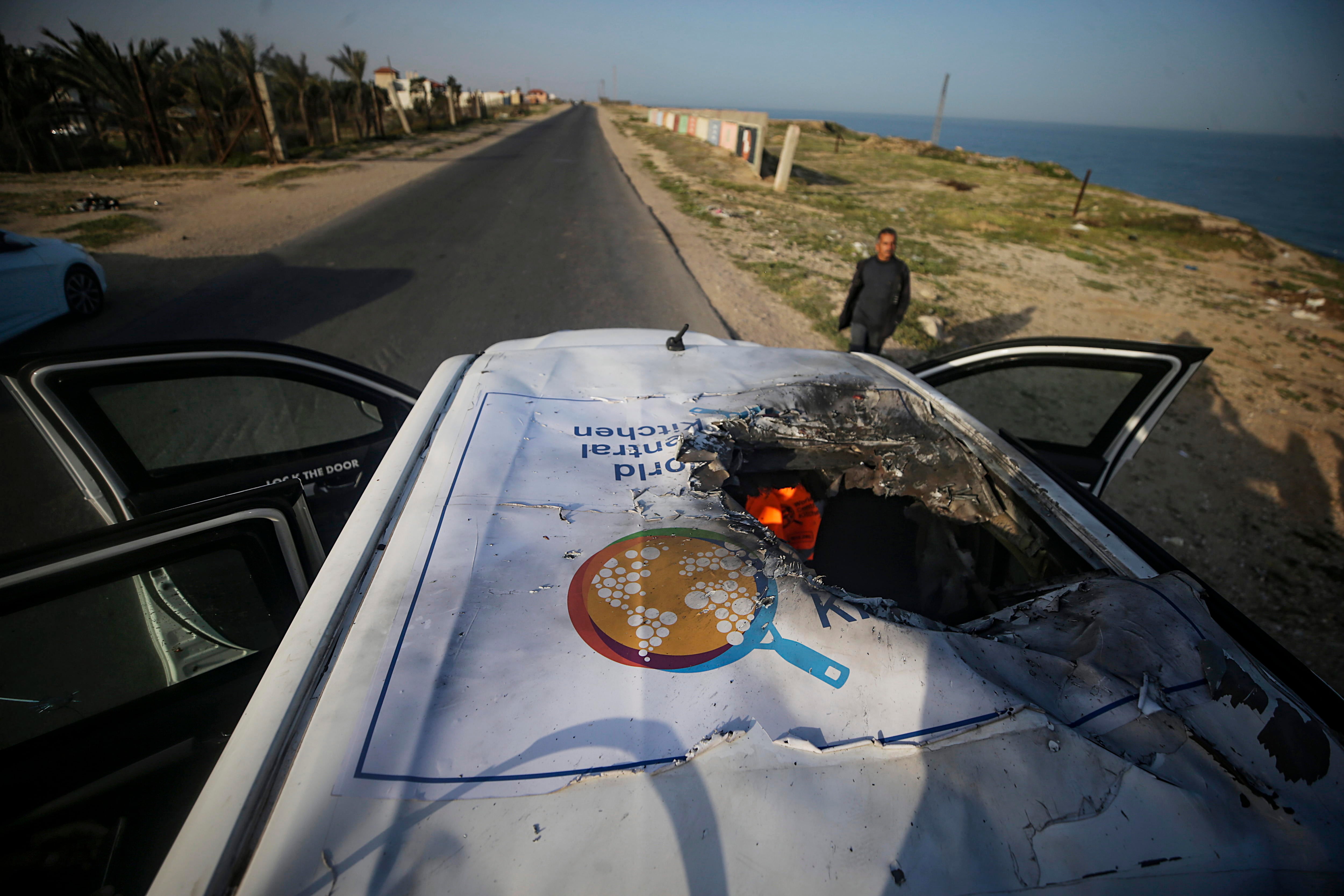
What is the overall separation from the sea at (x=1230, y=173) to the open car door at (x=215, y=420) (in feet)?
25.5

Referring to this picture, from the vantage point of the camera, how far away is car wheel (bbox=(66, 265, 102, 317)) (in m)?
6.16

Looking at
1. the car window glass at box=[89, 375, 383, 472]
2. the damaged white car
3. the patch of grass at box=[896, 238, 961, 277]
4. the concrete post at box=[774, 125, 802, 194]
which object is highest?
the concrete post at box=[774, 125, 802, 194]

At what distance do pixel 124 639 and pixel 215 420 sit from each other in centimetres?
189

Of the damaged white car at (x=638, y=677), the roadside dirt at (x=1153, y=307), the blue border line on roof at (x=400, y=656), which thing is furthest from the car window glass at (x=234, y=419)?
the roadside dirt at (x=1153, y=307)

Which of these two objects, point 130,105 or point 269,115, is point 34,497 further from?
point 130,105

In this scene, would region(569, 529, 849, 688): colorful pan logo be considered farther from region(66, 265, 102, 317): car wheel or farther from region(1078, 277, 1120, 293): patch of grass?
region(1078, 277, 1120, 293): patch of grass

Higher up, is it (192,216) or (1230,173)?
(1230,173)

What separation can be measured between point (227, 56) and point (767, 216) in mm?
20101

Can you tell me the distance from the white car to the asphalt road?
0.65m

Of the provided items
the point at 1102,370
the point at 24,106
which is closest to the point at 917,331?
the point at 1102,370

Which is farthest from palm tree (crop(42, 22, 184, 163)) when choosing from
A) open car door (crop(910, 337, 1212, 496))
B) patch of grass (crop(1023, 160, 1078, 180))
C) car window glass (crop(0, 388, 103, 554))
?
patch of grass (crop(1023, 160, 1078, 180))

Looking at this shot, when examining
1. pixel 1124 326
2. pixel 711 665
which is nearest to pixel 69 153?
pixel 711 665

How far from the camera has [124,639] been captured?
170cm

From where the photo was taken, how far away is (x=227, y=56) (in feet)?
62.0
